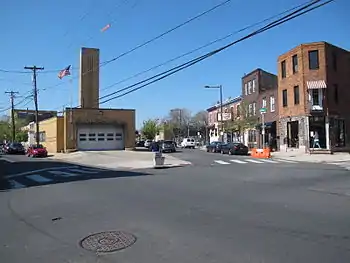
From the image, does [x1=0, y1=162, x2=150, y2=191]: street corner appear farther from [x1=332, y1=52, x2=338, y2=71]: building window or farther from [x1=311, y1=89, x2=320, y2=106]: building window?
[x1=332, y1=52, x2=338, y2=71]: building window

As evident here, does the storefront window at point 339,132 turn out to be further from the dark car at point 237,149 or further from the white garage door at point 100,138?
the white garage door at point 100,138

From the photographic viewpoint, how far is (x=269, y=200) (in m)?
11.4

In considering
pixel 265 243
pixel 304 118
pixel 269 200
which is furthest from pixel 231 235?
pixel 304 118

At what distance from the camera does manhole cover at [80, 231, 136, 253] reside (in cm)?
666

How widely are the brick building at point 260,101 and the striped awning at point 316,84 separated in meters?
7.38

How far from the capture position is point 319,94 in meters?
38.5

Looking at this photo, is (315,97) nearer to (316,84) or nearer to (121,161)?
(316,84)

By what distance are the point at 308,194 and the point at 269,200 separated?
1.86m

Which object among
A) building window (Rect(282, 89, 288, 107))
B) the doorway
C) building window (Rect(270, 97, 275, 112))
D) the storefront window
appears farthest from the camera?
building window (Rect(270, 97, 275, 112))

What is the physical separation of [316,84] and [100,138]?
25.7m

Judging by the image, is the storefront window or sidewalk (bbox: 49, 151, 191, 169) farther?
the storefront window

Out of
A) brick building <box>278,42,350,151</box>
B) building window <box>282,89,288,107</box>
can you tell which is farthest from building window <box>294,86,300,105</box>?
building window <box>282,89,288,107</box>

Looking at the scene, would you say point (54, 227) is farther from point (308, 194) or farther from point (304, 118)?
point (304, 118)

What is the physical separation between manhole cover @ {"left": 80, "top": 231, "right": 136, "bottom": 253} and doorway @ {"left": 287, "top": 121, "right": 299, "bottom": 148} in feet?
116
